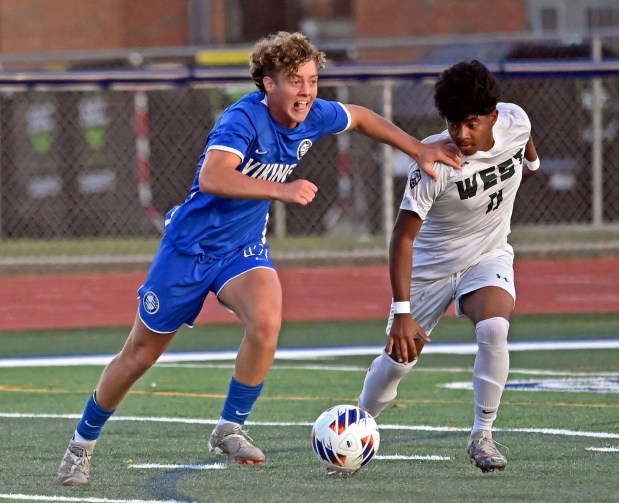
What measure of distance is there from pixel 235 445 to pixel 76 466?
76 cm

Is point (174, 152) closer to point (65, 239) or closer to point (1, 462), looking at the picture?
point (65, 239)

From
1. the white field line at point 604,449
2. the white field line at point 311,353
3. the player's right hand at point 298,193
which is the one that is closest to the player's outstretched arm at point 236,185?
the player's right hand at point 298,193

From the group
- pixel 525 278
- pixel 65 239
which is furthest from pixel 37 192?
pixel 525 278

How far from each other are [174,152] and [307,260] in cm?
226

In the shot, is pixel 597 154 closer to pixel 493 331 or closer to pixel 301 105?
pixel 493 331

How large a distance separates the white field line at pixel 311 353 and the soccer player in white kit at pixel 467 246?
4291 mm

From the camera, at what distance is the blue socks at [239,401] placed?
686 centimetres

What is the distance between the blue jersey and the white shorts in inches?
33.5

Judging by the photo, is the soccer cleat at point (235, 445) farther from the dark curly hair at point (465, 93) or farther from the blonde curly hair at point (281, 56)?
the dark curly hair at point (465, 93)

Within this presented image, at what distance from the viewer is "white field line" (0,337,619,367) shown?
37.5ft

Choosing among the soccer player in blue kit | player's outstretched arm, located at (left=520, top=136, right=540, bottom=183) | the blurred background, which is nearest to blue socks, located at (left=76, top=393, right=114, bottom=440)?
the soccer player in blue kit

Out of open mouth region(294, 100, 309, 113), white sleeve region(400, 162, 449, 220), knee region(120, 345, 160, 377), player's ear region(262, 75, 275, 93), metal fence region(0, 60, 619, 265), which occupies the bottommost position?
metal fence region(0, 60, 619, 265)

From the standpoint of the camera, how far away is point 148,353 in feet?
21.6

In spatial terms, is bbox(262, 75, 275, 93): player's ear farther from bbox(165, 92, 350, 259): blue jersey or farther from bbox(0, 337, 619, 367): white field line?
bbox(0, 337, 619, 367): white field line
